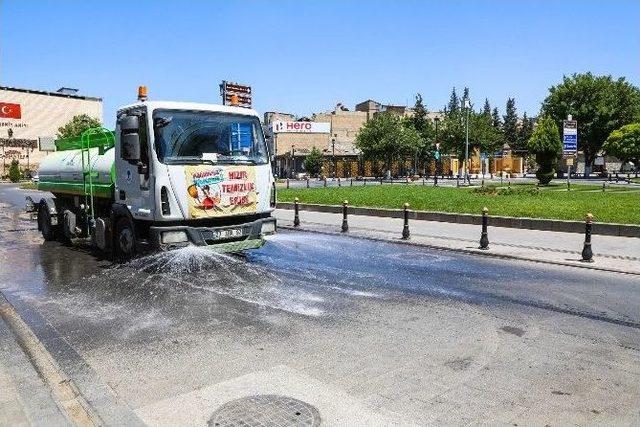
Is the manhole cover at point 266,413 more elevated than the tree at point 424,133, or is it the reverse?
the tree at point 424,133

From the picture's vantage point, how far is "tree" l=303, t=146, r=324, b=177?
229ft

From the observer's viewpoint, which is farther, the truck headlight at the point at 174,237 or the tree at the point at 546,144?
the tree at the point at 546,144

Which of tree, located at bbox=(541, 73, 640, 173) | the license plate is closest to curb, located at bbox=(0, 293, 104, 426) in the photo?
the license plate

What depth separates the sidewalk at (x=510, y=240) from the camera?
37.0 feet

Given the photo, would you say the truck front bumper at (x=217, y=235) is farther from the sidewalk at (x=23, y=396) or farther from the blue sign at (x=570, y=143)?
the blue sign at (x=570, y=143)

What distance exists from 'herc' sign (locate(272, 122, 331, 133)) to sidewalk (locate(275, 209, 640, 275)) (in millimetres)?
62043

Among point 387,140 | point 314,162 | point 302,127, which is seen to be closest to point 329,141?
point 302,127

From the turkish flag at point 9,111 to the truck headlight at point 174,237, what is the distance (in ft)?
309

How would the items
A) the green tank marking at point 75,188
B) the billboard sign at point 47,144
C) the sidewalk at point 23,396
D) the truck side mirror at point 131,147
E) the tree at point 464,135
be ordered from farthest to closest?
the tree at point 464,135 → the billboard sign at point 47,144 → the green tank marking at point 75,188 → the truck side mirror at point 131,147 → the sidewalk at point 23,396

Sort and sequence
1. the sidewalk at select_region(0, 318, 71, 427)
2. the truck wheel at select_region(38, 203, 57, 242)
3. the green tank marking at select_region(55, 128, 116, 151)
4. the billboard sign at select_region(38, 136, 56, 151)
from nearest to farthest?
the sidewalk at select_region(0, 318, 71, 427) → the green tank marking at select_region(55, 128, 116, 151) → the truck wheel at select_region(38, 203, 57, 242) → the billboard sign at select_region(38, 136, 56, 151)

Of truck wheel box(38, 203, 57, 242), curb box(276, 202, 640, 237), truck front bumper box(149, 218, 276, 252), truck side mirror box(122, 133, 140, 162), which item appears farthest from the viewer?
curb box(276, 202, 640, 237)

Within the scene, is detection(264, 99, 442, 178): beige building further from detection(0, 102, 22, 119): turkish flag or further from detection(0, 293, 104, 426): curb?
detection(0, 293, 104, 426): curb

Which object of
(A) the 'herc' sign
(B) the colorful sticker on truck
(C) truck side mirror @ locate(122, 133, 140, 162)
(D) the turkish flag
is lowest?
(B) the colorful sticker on truck

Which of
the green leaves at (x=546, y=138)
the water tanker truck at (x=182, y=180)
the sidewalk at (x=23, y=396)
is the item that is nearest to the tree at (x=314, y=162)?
the green leaves at (x=546, y=138)
